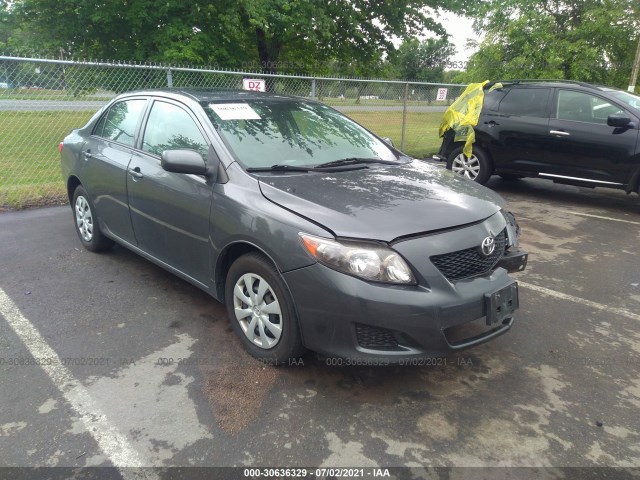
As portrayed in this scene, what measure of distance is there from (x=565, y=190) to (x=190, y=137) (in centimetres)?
719

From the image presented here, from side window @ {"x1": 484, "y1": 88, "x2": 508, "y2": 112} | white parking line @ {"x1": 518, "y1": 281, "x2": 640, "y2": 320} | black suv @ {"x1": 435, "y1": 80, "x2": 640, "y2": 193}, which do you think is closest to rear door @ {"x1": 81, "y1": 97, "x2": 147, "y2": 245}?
white parking line @ {"x1": 518, "y1": 281, "x2": 640, "y2": 320}

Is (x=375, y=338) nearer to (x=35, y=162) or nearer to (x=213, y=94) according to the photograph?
(x=213, y=94)

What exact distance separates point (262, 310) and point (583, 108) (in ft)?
20.6

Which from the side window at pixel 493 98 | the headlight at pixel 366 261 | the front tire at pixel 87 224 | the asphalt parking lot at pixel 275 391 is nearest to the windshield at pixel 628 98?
the side window at pixel 493 98

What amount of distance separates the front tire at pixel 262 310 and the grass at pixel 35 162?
489 centimetres

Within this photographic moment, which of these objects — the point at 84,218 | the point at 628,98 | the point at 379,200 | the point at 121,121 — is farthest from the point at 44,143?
the point at 628,98

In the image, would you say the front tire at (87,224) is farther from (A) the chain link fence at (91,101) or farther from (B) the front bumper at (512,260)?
(B) the front bumper at (512,260)

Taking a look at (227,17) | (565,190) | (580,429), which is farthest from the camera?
(227,17)

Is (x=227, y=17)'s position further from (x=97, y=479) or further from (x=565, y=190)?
(x=97, y=479)

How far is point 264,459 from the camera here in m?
2.23

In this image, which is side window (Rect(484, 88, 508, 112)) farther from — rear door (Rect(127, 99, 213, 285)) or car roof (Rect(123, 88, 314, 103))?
rear door (Rect(127, 99, 213, 285))

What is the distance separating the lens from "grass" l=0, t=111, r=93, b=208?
21.8 ft

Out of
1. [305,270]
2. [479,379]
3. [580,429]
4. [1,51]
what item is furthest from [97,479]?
[1,51]

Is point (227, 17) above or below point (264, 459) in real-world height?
above
